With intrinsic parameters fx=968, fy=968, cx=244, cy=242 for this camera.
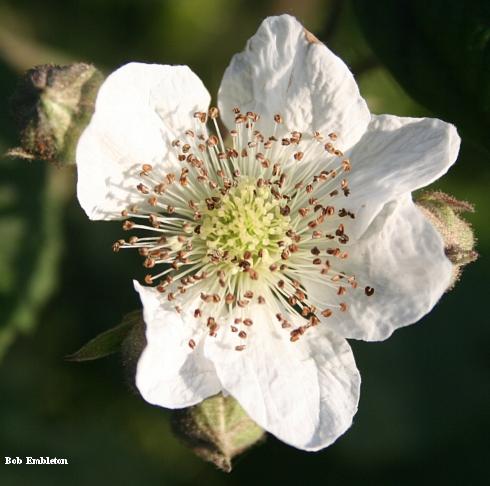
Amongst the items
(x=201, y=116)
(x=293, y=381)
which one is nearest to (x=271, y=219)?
(x=201, y=116)

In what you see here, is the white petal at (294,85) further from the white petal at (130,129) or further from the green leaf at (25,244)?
the green leaf at (25,244)

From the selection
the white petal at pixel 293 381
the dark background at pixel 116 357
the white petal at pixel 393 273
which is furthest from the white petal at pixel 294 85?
the dark background at pixel 116 357

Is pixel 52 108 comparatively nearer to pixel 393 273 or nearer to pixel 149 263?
pixel 149 263

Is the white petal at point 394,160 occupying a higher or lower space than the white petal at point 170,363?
higher

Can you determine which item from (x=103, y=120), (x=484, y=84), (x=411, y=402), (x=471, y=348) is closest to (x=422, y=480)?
(x=411, y=402)

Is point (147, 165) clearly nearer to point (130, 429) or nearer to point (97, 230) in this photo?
point (97, 230)

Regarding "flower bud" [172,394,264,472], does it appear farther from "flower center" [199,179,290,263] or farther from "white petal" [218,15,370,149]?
"white petal" [218,15,370,149]

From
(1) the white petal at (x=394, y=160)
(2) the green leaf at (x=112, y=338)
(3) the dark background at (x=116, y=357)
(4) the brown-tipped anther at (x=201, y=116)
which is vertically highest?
(1) the white petal at (x=394, y=160)
